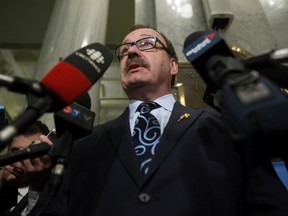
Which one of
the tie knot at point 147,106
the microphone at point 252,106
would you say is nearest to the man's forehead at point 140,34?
the tie knot at point 147,106

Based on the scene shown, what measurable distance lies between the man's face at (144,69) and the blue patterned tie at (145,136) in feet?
0.54

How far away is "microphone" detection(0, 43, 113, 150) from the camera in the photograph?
535 mm

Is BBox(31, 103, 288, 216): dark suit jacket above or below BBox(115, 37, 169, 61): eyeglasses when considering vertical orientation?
below

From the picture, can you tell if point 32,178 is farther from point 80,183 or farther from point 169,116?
point 169,116

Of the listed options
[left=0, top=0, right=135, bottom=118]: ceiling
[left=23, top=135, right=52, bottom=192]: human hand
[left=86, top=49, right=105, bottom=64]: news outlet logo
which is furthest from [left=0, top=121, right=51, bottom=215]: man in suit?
[left=0, top=0, right=135, bottom=118]: ceiling

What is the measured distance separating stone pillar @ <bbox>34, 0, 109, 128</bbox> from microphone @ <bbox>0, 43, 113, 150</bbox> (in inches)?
55.2

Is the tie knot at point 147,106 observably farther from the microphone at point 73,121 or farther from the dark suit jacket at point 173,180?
the microphone at point 73,121

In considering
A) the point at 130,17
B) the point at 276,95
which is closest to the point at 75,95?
the point at 276,95

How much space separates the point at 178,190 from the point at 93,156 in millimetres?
355

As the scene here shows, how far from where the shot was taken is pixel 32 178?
0.92 meters

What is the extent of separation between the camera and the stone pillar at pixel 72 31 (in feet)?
7.36

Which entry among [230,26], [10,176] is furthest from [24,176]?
[230,26]

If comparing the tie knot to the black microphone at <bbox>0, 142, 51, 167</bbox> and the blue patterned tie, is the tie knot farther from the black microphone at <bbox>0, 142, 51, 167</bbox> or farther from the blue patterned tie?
the black microphone at <bbox>0, 142, 51, 167</bbox>

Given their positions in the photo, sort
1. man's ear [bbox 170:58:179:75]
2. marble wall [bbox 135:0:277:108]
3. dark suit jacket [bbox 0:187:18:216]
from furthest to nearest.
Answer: marble wall [bbox 135:0:277:108]
man's ear [bbox 170:58:179:75]
dark suit jacket [bbox 0:187:18:216]
